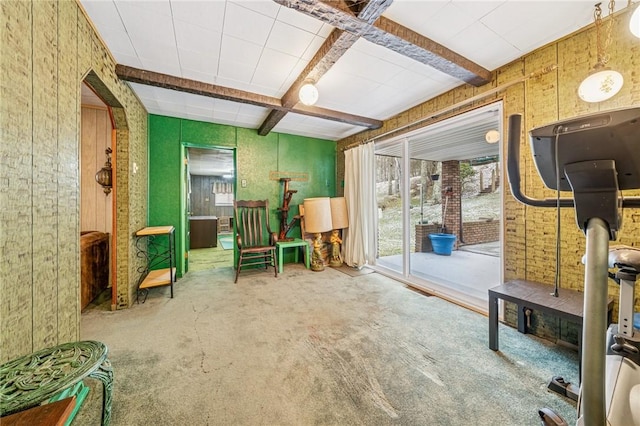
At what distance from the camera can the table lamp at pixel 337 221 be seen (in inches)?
165

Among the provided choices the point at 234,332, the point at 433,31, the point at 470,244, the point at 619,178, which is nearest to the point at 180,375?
the point at 234,332

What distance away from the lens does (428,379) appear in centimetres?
148

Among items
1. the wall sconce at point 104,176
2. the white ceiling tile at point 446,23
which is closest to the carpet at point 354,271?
the white ceiling tile at point 446,23

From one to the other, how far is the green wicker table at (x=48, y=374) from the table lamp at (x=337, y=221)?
11.0 feet

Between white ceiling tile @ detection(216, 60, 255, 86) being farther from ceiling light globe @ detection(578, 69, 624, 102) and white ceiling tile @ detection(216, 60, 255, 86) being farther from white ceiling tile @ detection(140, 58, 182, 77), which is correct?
ceiling light globe @ detection(578, 69, 624, 102)

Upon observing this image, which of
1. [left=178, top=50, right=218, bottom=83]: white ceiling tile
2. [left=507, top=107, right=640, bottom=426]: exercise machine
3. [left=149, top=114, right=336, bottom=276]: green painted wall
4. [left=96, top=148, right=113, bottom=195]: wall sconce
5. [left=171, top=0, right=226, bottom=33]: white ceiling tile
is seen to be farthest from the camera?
[left=149, top=114, right=336, bottom=276]: green painted wall

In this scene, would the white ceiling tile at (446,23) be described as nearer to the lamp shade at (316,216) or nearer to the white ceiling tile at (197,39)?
the white ceiling tile at (197,39)

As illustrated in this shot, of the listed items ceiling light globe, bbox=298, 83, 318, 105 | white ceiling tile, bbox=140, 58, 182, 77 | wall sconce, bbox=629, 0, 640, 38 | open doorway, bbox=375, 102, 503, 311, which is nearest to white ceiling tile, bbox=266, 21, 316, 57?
ceiling light globe, bbox=298, 83, 318, 105

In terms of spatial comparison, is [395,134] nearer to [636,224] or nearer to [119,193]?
[636,224]

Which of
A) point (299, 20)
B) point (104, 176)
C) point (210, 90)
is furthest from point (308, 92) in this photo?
point (104, 176)

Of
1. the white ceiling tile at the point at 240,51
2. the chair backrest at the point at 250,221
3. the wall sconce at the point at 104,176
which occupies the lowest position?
the chair backrest at the point at 250,221

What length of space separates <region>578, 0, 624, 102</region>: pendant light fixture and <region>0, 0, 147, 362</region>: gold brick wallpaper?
10.4 ft

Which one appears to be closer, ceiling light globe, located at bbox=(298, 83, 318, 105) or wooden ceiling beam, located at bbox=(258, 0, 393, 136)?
wooden ceiling beam, located at bbox=(258, 0, 393, 136)

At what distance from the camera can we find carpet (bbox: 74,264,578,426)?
1.25m
